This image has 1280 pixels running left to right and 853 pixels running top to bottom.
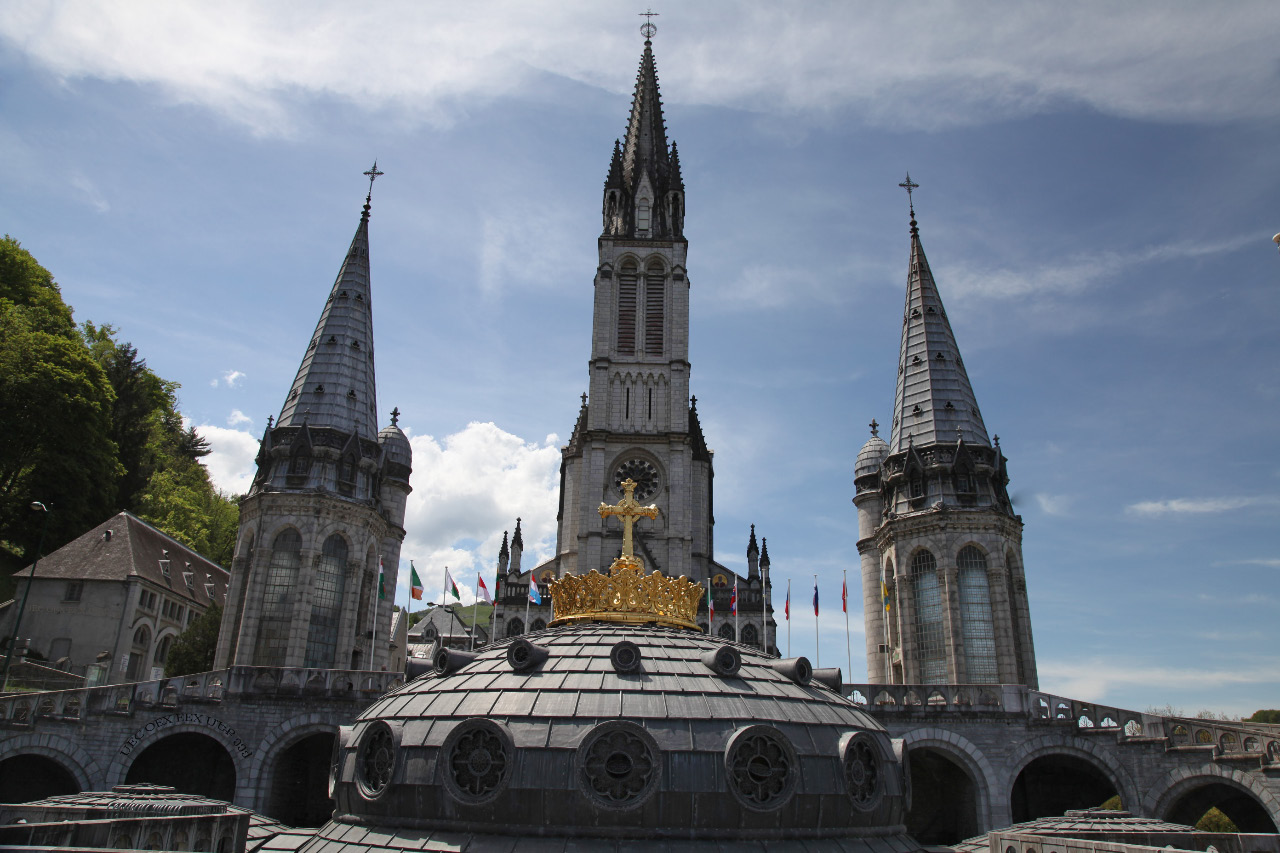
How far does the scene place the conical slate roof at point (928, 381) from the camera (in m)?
34.6

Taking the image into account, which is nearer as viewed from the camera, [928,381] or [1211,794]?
[1211,794]

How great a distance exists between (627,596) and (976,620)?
24.7m

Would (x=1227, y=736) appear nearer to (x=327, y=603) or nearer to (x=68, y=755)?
(x=327, y=603)

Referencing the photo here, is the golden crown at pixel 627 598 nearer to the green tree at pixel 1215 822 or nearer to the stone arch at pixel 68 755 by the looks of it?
the green tree at pixel 1215 822

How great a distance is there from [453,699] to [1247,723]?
24.0 metres

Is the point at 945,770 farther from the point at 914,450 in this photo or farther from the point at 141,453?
the point at 141,453

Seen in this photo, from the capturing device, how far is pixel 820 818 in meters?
7.98

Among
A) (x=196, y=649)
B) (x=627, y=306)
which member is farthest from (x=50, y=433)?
(x=627, y=306)

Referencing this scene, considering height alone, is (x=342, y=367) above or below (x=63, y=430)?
above

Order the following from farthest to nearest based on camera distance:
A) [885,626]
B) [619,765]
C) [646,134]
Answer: [646,134] < [885,626] < [619,765]

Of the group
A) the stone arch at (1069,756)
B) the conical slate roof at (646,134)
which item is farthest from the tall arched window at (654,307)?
the stone arch at (1069,756)

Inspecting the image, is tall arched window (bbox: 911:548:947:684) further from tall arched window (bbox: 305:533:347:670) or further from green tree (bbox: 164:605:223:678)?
green tree (bbox: 164:605:223:678)

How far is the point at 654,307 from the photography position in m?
58.2

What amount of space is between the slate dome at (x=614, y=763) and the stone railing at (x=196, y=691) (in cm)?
1812
